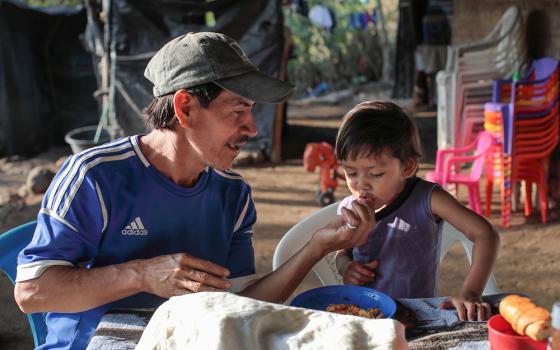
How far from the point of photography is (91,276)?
1878 millimetres

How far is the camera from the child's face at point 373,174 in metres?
2.29

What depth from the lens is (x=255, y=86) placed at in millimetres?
1973

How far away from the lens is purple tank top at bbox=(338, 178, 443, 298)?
7.77 feet

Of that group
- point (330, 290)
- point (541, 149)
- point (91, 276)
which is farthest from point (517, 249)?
point (91, 276)

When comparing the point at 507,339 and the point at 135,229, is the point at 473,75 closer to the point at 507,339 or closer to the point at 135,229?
the point at 135,229

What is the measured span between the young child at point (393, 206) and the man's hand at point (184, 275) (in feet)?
2.12

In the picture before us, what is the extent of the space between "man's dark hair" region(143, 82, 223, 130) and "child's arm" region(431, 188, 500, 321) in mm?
860

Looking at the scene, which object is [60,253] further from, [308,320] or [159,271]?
[308,320]

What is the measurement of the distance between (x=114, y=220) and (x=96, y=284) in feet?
0.70

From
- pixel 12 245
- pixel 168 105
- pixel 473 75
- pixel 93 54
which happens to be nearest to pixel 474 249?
pixel 168 105

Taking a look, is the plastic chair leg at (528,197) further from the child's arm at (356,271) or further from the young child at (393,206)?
the child's arm at (356,271)

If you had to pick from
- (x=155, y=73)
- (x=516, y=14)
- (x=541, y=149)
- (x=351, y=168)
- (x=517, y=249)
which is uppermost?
(x=516, y=14)

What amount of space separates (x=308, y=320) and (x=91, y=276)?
90 centimetres

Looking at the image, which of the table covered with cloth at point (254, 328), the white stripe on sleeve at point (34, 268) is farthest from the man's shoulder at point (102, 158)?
the table covered with cloth at point (254, 328)
